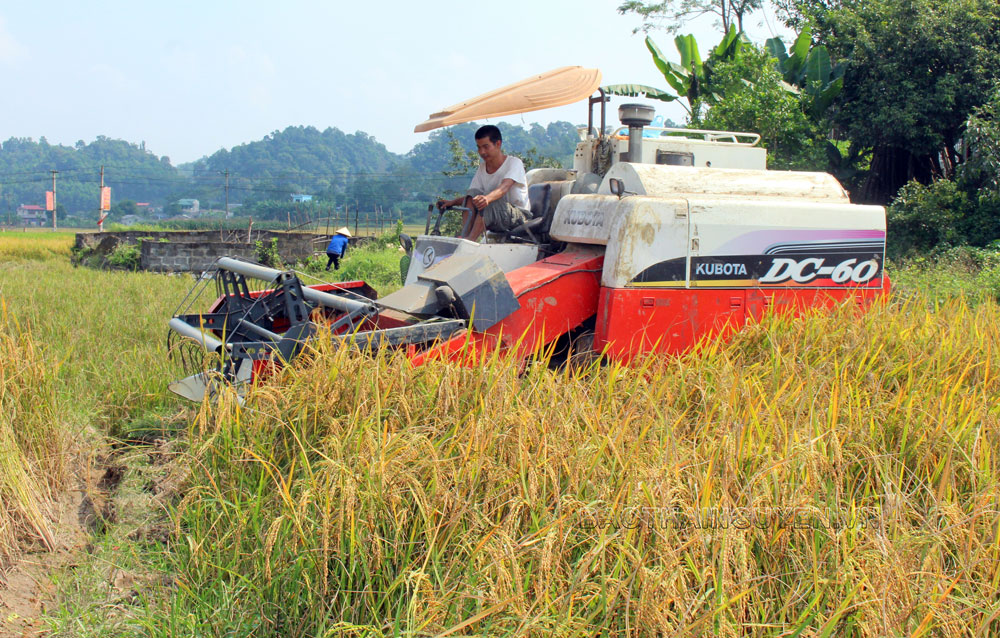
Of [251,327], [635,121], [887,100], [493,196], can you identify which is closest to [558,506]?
[251,327]

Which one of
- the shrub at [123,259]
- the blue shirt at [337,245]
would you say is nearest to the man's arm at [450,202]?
the blue shirt at [337,245]

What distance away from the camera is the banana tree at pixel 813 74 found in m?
16.0

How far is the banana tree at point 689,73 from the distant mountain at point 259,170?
51118 mm

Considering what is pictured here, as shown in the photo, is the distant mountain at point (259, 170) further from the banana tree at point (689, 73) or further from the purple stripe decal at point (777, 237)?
the purple stripe decal at point (777, 237)

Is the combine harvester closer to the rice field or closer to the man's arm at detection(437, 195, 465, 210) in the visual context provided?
the man's arm at detection(437, 195, 465, 210)

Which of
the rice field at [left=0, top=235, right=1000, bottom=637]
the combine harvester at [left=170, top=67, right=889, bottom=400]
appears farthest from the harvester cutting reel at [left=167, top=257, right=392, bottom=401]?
the rice field at [left=0, top=235, right=1000, bottom=637]

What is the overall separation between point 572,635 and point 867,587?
0.87 m

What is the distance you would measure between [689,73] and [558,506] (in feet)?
57.7

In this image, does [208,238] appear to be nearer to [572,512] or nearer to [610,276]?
[610,276]

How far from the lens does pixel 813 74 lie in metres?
16.4

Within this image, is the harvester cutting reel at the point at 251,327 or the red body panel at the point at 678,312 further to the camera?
the red body panel at the point at 678,312

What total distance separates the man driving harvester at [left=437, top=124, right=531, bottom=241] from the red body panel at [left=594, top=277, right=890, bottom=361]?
136 centimetres

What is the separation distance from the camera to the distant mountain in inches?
3073

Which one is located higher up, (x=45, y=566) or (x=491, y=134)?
(x=491, y=134)
